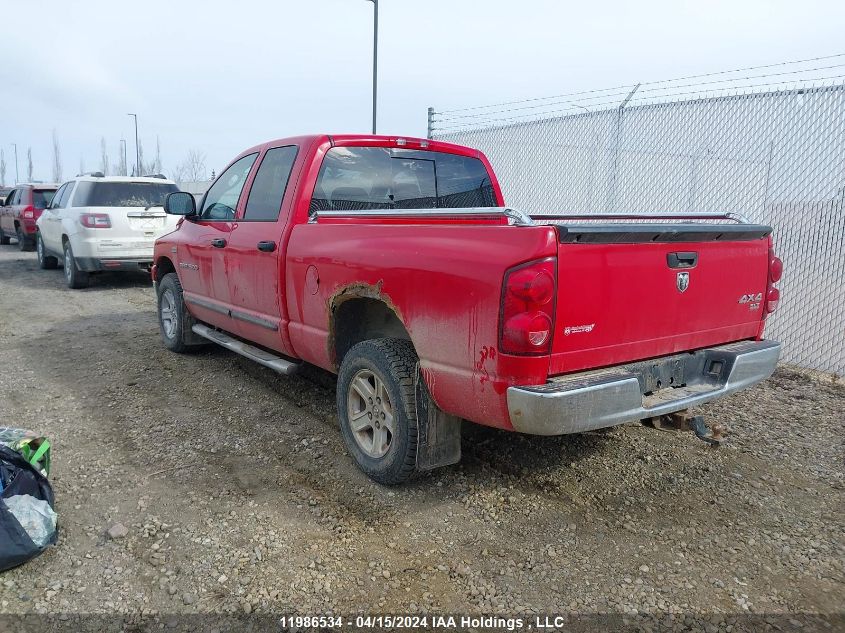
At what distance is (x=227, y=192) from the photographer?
529cm

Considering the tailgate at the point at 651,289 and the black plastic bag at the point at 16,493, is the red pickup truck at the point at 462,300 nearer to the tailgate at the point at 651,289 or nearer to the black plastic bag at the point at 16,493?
the tailgate at the point at 651,289

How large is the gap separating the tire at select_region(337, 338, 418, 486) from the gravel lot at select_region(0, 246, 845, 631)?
16 centimetres

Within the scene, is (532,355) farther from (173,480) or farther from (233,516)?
(173,480)

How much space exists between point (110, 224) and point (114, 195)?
24.3 inches

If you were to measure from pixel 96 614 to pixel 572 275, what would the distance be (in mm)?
2361

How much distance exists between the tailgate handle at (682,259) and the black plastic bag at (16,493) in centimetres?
316

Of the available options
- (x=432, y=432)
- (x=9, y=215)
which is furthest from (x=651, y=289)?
(x=9, y=215)

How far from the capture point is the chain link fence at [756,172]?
5.76 m

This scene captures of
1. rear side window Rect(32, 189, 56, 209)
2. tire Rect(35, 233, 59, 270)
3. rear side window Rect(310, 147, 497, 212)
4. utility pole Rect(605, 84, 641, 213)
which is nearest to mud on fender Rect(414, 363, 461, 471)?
rear side window Rect(310, 147, 497, 212)

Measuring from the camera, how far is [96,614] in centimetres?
249

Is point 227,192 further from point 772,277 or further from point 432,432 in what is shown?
point 772,277

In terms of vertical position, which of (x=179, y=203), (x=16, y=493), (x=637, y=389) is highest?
(x=179, y=203)

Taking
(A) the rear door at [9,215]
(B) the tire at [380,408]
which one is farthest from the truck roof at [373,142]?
(A) the rear door at [9,215]

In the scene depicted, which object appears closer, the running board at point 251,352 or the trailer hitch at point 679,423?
the trailer hitch at point 679,423
